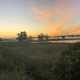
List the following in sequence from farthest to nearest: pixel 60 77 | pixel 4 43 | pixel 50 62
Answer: pixel 4 43
pixel 50 62
pixel 60 77

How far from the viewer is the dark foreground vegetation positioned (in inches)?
820

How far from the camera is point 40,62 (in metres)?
22.2

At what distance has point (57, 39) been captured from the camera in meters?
23.4

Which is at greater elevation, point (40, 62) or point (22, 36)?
point (22, 36)

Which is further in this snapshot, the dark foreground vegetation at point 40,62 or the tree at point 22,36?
the tree at point 22,36

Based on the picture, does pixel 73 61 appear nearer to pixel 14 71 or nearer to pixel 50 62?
pixel 50 62

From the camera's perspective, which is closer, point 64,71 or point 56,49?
point 64,71

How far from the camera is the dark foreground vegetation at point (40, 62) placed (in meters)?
→ 20.8

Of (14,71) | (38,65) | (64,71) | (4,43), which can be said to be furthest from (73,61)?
(4,43)

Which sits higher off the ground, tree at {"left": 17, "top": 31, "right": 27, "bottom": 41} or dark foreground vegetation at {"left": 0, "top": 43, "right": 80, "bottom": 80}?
tree at {"left": 17, "top": 31, "right": 27, "bottom": 41}

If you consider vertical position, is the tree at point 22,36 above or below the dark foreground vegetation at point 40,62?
above

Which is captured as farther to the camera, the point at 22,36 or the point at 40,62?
the point at 22,36

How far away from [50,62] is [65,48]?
1.42 metres

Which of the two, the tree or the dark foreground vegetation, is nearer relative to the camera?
the dark foreground vegetation
